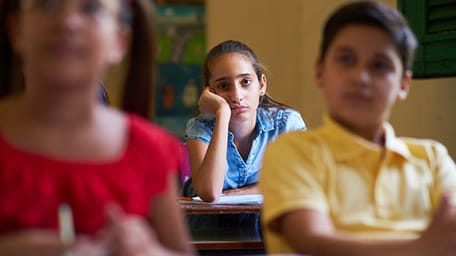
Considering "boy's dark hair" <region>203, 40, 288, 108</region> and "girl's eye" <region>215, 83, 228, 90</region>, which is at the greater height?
"boy's dark hair" <region>203, 40, 288, 108</region>

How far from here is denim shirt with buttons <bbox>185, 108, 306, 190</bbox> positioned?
9.51ft

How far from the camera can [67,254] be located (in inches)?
41.6

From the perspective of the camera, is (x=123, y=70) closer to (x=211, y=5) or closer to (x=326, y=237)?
(x=326, y=237)

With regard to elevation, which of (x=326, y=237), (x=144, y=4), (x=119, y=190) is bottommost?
(x=326, y=237)

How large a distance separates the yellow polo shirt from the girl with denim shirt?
132 centimetres

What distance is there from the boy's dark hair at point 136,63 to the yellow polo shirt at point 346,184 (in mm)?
244

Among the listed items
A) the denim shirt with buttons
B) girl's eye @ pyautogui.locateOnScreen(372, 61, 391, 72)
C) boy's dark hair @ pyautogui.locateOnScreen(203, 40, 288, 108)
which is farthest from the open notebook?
girl's eye @ pyautogui.locateOnScreen(372, 61, 391, 72)

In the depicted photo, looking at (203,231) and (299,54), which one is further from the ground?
(299,54)

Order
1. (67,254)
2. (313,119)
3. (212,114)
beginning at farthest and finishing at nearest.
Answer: (313,119) → (212,114) → (67,254)

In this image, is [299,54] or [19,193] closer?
[19,193]

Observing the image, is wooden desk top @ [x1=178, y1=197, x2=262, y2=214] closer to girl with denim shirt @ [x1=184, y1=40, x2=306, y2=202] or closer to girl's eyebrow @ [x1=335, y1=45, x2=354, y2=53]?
girl with denim shirt @ [x1=184, y1=40, x2=306, y2=202]

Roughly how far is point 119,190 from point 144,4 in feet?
0.98

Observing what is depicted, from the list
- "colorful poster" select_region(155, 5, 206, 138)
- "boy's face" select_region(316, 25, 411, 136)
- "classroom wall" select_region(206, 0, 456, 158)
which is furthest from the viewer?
"colorful poster" select_region(155, 5, 206, 138)

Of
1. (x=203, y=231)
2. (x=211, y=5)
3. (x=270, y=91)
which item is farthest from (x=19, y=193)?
(x=211, y=5)
